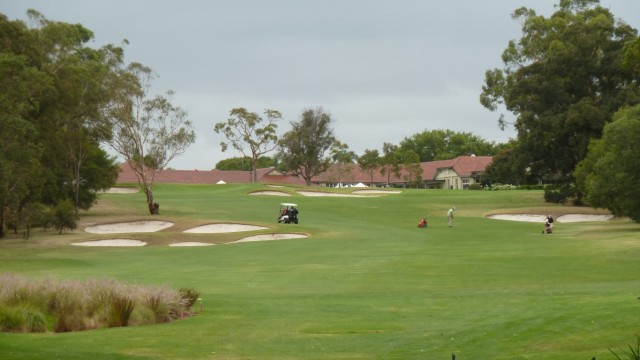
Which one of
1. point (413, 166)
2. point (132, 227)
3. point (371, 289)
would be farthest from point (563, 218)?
point (413, 166)

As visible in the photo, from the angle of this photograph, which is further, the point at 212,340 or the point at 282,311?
the point at 282,311

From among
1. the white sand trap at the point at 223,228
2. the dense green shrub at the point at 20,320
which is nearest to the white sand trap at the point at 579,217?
the white sand trap at the point at 223,228

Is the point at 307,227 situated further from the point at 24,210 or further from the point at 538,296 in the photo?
the point at 538,296

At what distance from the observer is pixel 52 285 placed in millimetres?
19422

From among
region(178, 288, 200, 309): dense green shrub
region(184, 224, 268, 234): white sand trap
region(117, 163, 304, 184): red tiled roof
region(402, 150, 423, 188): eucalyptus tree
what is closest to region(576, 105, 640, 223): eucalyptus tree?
region(184, 224, 268, 234): white sand trap

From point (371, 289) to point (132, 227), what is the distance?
41.4 meters

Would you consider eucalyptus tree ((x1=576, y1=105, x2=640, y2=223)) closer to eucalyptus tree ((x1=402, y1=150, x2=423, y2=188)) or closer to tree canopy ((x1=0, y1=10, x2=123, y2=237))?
tree canopy ((x1=0, y1=10, x2=123, y2=237))

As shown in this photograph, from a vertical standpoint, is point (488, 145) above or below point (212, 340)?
above

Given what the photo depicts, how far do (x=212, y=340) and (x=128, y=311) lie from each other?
3177mm

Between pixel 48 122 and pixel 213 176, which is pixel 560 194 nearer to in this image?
pixel 48 122

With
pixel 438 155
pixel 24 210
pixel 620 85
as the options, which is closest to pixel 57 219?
pixel 24 210

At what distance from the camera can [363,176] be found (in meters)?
173

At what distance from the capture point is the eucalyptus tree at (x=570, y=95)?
70688 millimetres

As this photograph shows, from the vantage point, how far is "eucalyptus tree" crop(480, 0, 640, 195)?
232 feet
